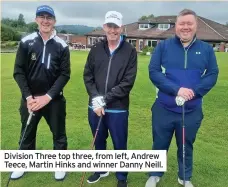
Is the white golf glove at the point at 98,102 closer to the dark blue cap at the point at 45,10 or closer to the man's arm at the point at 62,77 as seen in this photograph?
the man's arm at the point at 62,77

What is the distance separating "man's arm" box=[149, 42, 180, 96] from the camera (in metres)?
3.84

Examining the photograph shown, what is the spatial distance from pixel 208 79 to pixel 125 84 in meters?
1.00

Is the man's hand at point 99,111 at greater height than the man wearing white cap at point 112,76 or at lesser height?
lesser

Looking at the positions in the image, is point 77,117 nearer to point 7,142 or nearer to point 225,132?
Result: point 7,142

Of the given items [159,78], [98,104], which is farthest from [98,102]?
[159,78]

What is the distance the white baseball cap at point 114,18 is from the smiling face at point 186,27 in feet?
2.29

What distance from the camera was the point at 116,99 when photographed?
4.04m

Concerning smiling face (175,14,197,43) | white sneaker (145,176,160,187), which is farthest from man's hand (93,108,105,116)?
smiling face (175,14,197,43)

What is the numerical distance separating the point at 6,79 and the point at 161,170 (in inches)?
425

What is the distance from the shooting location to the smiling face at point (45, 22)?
418 cm

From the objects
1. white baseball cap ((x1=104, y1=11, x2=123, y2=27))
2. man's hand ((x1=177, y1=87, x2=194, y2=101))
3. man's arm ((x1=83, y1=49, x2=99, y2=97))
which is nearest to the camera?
man's hand ((x1=177, y1=87, x2=194, y2=101))

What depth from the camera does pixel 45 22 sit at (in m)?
4.20

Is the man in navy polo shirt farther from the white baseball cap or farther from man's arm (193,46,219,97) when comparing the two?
the white baseball cap

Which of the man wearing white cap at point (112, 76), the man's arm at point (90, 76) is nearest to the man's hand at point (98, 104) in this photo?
the man wearing white cap at point (112, 76)
